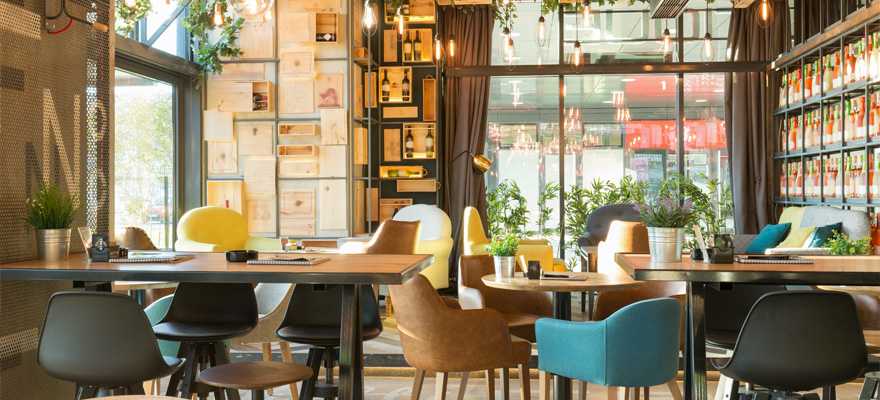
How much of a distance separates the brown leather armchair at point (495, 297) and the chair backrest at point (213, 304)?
54.4 inches

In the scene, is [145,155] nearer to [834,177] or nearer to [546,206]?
[546,206]

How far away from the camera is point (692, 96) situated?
10656mm

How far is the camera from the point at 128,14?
677 centimetres

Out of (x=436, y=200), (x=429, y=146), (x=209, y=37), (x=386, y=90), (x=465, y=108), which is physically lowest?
(x=436, y=200)

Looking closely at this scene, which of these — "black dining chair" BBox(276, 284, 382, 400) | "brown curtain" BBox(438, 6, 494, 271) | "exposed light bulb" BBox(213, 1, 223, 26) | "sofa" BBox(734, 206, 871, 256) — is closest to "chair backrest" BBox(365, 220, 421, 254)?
"exposed light bulb" BBox(213, 1, 223, 26)

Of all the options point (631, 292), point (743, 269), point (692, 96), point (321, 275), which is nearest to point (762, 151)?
point (692, 96)

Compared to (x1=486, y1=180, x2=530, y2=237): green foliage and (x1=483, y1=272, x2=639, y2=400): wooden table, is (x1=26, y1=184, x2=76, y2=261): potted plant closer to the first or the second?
(x1=483, y1=272, x2=639, y2=400): wooden table

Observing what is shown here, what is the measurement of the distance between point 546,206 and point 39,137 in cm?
777

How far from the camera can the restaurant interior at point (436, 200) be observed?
3.15 metres

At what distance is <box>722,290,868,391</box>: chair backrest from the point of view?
9.71 ft

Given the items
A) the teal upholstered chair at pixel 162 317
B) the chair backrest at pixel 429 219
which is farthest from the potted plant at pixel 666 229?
the chair backrest at pixel 429 219

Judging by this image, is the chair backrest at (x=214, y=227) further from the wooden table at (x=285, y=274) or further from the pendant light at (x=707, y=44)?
the pendant light at (x=707, y=44)

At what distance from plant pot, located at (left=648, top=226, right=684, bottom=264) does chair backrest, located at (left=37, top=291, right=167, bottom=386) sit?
1820mm

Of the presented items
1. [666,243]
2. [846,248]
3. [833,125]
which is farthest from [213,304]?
[833,125]
